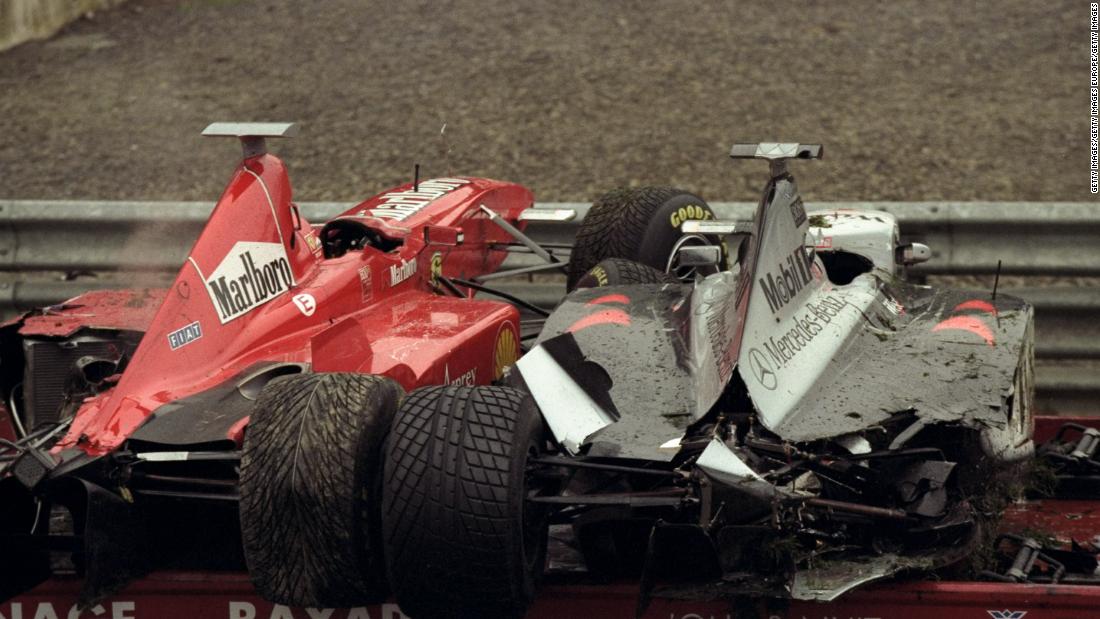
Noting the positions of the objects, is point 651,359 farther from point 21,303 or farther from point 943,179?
point 943,179

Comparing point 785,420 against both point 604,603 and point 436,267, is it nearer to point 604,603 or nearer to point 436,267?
point 604,603

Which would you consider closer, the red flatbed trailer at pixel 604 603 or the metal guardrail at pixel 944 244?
the red flatbed trailer at pixel 604 603

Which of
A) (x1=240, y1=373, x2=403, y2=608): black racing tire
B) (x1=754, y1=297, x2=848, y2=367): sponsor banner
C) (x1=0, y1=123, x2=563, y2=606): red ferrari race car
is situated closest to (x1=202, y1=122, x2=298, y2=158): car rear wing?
(x1=0, y1=123, x2=563, y2=606): red ferrari race car

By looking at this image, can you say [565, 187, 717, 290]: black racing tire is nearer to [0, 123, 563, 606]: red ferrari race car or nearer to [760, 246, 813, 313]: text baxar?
[0, 123, 563, 606]: red ferrari race car

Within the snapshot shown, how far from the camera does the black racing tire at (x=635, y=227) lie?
25.2 feet

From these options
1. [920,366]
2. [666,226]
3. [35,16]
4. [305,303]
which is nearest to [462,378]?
[305,303]

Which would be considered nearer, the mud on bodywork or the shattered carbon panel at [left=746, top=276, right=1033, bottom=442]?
the mud on bodywork

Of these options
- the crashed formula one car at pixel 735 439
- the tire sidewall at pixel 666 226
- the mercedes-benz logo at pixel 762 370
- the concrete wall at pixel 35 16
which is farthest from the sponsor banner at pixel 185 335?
the concrete wall at pixel 35 16

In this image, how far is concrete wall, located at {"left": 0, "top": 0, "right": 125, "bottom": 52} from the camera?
14117 millimetres

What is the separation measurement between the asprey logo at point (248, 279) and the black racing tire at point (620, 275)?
131 cm

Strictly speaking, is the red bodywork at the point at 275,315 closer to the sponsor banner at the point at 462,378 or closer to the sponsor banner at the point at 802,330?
the sponsor banner at the point at 462,378

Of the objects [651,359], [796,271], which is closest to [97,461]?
[651,359]

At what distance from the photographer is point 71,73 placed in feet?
45.1

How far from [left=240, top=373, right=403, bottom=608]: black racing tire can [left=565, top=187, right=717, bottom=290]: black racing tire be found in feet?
9.72
